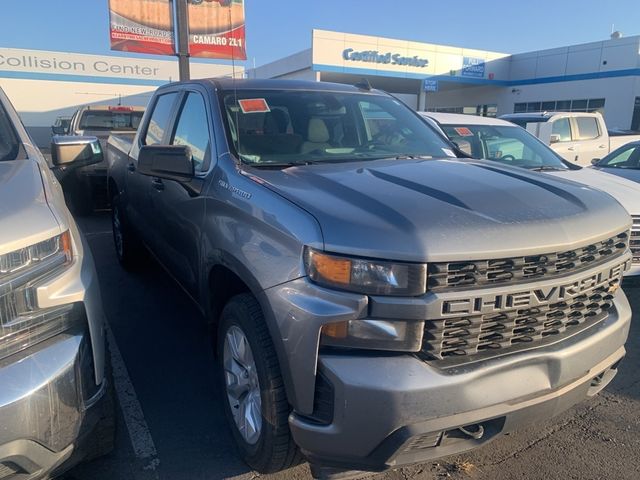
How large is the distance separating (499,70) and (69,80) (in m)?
27.7

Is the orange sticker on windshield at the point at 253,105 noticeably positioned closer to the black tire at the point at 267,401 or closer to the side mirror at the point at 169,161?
the side mirror at the point at 169,161

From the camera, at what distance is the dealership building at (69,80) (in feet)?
95.7

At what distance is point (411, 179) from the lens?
8.32ft

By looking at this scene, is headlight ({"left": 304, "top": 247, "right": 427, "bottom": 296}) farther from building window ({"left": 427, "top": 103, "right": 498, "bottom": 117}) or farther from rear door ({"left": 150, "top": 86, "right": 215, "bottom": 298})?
building window ({"left": 427, "top": 103, "right": 498, "bottom": 117})

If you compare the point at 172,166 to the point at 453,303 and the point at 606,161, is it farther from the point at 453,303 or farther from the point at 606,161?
the point at 606,161

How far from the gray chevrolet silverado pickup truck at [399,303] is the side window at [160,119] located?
1237 millimetres

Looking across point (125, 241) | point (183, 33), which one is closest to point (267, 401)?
point (125, 241)

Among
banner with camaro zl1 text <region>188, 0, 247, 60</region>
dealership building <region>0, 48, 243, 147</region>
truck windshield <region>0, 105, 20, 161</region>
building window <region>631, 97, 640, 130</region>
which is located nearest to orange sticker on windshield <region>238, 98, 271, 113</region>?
truck windshield <region>0, 105, 20, 161</region>

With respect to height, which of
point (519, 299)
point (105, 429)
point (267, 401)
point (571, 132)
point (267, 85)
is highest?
point (267, 85)

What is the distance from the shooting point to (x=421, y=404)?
Result: 1.83 m

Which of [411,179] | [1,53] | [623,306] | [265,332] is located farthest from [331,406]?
[1,53]

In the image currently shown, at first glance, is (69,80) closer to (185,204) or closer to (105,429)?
(185,204)

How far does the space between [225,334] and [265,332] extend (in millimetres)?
498

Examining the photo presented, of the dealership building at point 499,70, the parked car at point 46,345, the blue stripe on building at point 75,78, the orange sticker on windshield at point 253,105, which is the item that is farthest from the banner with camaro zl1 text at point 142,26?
the parked car at point 46,345
